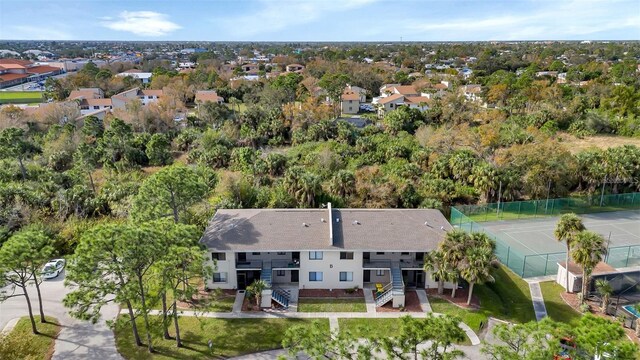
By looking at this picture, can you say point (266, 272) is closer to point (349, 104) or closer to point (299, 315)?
point (299, 315)

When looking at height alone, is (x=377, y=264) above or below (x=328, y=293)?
→ above

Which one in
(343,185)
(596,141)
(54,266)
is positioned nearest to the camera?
(54,266)

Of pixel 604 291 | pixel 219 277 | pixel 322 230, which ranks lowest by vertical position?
pixel 219 277

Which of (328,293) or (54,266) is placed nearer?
(328,293)

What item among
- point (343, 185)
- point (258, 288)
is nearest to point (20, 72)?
point (343, 185)

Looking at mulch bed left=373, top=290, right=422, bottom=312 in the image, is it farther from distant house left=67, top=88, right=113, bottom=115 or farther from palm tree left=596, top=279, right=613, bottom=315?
distant house left=67, top=88, right=113, bottom=115

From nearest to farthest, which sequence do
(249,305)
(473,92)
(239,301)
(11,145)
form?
1. (249,305)
2. (239,301)
3. (11,145)
4. (473,92)

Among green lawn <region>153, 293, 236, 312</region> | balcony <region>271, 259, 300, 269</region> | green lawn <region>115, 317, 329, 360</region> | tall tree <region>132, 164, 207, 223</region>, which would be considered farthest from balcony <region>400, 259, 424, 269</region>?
tall tree <region>132, 164, 207, 223</region>
